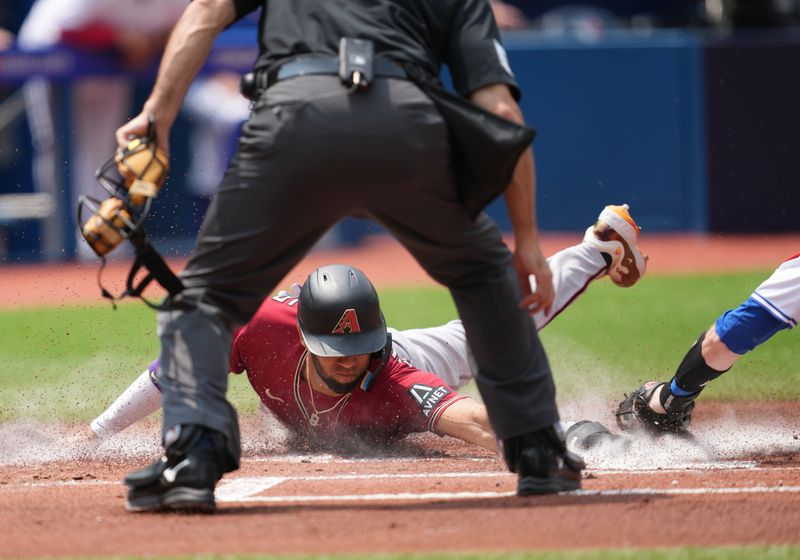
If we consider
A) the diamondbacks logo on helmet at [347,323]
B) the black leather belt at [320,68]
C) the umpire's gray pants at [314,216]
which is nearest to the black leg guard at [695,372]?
the diamondbacks logo on helmet at [347,323]

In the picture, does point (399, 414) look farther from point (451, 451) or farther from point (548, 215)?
point (548, 215)

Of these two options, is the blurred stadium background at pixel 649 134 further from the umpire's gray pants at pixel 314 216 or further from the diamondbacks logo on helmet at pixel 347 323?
the umpire's gray pants at pixel 314 216

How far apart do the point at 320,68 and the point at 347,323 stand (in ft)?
5.45

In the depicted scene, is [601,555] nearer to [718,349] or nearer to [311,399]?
[718,349]

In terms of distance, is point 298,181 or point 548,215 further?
point 548,215

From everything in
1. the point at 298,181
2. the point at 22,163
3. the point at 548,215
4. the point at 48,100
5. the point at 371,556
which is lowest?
the point at 548,215

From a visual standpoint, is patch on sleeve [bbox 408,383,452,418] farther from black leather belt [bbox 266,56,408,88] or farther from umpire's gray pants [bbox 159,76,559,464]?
black leather belt [bbox 266,56,408,88]

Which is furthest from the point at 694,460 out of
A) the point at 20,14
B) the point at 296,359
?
the point at 20,14

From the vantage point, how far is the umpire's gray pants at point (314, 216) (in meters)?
3.78

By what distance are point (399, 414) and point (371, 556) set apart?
211 centimetres

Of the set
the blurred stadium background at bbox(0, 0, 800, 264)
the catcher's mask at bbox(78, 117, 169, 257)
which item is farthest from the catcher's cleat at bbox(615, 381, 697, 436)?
the blurred stadium background at bbox(0, 0, 800, 264)

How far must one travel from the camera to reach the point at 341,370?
17.8 ft

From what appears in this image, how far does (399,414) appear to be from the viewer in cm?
551

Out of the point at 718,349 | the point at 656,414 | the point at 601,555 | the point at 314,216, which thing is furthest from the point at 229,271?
the point at 656,414
